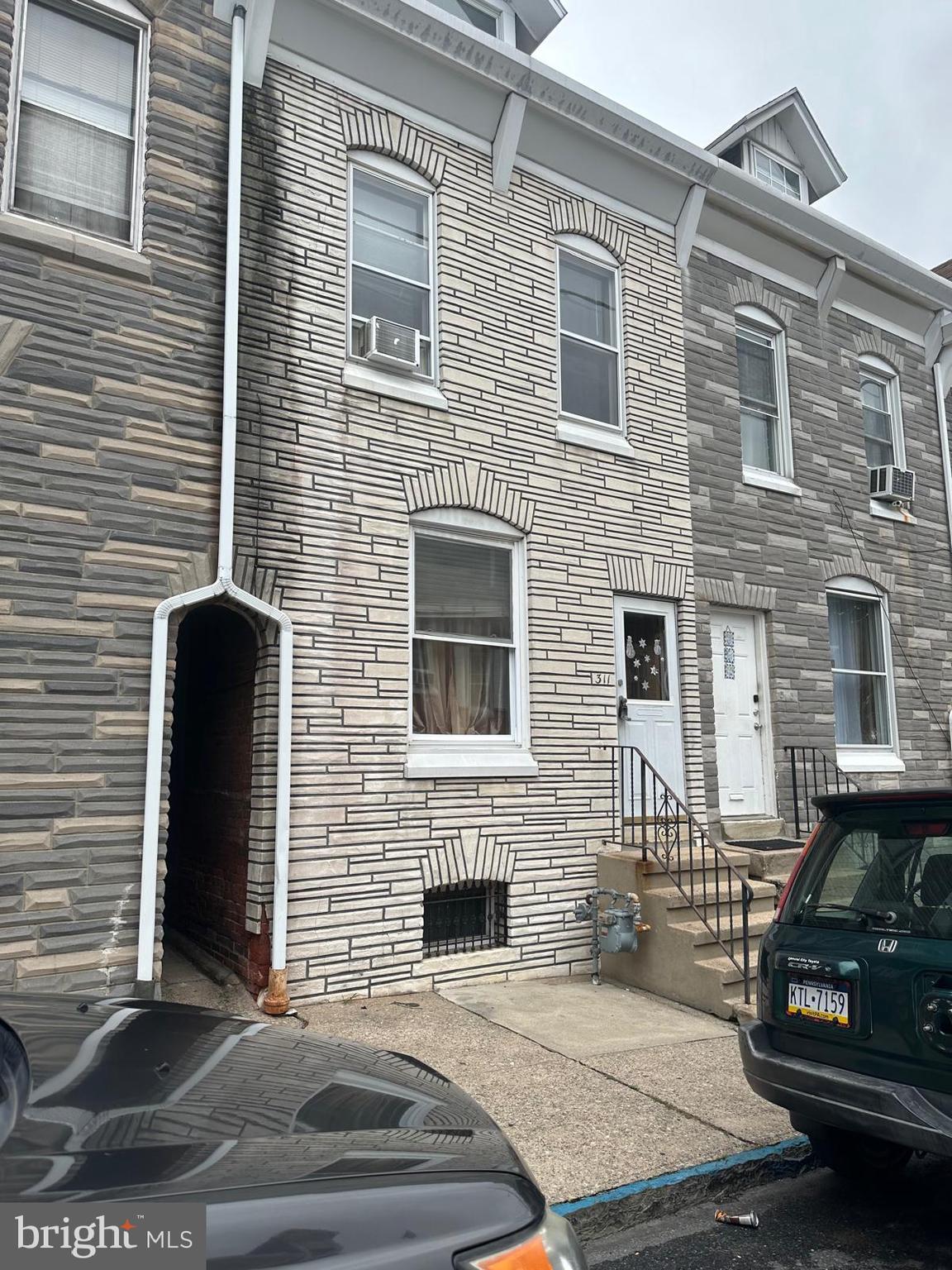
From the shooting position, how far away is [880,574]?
1130 cm

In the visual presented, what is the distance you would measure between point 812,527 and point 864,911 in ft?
24.6

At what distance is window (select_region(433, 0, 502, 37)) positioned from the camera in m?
8.95

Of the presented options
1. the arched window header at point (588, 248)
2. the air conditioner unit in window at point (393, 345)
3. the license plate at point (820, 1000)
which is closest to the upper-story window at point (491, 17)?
the arched window header at point (588, 248)

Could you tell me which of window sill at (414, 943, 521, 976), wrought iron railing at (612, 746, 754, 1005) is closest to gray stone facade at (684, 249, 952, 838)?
wrought iron railing at (612, 746, 754, 1005)

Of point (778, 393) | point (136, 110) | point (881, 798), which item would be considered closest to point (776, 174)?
point (778, 393)

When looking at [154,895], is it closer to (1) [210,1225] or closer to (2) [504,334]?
(1) [210,1225]

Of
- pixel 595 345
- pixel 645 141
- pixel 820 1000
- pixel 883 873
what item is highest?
pixel 645 141

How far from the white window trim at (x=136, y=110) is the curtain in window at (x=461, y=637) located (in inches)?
120

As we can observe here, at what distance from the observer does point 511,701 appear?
8.01m

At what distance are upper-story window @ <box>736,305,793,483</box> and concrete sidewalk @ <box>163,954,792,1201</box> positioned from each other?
6084 mm

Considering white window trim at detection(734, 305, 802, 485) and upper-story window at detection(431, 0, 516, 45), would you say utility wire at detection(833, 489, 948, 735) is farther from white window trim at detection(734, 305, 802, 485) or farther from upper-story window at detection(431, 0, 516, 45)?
upper-story window at detection(431, 0, 516, 45)

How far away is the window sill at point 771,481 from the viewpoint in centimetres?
1009

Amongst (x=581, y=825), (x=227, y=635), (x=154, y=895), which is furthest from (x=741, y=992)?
(x=227, y=635)

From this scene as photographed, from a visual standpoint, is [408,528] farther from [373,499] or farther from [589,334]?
[589,334]
